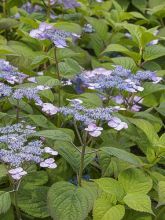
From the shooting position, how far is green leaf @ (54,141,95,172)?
1.63 metres

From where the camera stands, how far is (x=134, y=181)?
5.37ft

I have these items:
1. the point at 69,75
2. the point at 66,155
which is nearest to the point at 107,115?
the point at 66,155

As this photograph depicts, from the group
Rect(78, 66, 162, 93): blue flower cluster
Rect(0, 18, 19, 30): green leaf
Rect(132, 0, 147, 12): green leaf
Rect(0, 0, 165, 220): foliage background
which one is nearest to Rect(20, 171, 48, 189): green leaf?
Rect(0, 0, 165, 220): foliage background

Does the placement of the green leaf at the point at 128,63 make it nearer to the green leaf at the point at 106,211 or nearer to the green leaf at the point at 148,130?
the green leaf at the point at 148,130

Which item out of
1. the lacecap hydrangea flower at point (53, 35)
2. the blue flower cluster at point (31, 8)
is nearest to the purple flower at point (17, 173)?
the lacecap hydrangea flower at point (53, 35)

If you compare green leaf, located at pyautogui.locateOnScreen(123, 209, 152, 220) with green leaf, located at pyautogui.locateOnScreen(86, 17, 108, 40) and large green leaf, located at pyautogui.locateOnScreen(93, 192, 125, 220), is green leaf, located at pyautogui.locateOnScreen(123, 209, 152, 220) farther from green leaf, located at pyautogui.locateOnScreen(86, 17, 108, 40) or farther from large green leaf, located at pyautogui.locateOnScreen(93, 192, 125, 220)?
green leaf, located at pyautogui.locateOnScreen(86, 17, 108, 40)

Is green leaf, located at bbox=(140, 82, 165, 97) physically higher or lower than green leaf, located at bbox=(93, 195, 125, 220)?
higher

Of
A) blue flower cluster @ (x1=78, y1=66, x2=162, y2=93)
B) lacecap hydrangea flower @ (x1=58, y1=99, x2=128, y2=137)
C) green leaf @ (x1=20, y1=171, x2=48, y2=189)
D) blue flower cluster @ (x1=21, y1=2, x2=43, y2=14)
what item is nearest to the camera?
lacecap hydrangea flower @ (x1=58, y1=99, x2=128, y2=137)

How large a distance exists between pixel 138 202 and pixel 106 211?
0.31 feet

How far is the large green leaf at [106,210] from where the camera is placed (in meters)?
1.49

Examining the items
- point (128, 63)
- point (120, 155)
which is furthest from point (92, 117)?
point (128, 63)

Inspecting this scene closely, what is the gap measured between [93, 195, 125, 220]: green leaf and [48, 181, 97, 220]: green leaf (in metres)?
0.02

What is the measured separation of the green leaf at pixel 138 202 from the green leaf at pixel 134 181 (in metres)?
0.05

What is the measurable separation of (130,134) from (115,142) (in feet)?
0.22
